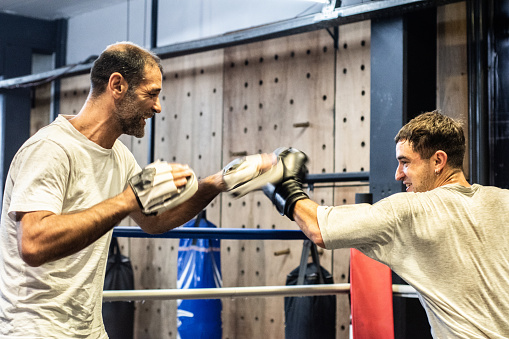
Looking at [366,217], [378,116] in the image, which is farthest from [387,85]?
[366,217]

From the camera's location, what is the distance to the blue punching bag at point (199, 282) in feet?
14.8

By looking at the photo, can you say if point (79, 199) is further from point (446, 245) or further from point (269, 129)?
point (269, 129)

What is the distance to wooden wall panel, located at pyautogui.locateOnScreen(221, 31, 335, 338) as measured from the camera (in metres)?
5.07

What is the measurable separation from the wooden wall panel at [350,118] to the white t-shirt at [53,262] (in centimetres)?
318

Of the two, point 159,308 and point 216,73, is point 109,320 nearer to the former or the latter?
point 159,308

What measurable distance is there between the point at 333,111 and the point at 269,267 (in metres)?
1.53

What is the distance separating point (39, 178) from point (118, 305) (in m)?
3.39

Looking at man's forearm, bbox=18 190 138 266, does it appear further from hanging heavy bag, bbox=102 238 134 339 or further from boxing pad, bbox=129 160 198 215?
hanging heavy bag, bbox=102 238 134 339

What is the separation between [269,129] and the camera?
17.7ft

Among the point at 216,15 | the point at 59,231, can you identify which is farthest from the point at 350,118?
the point at 59,231

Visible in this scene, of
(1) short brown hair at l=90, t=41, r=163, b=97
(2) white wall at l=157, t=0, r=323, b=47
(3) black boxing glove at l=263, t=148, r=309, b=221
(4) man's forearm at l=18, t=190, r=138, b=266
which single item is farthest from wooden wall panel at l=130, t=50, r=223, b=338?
(4) man's forearm at l=18, t=190, r=138, b=266

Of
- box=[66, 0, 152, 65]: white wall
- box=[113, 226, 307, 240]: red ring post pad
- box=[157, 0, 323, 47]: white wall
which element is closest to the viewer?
box=[113, 226, 307, 240]: red ring post pad

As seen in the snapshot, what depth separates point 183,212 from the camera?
208 cm

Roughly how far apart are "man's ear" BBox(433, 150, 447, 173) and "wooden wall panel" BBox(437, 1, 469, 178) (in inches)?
95.4
